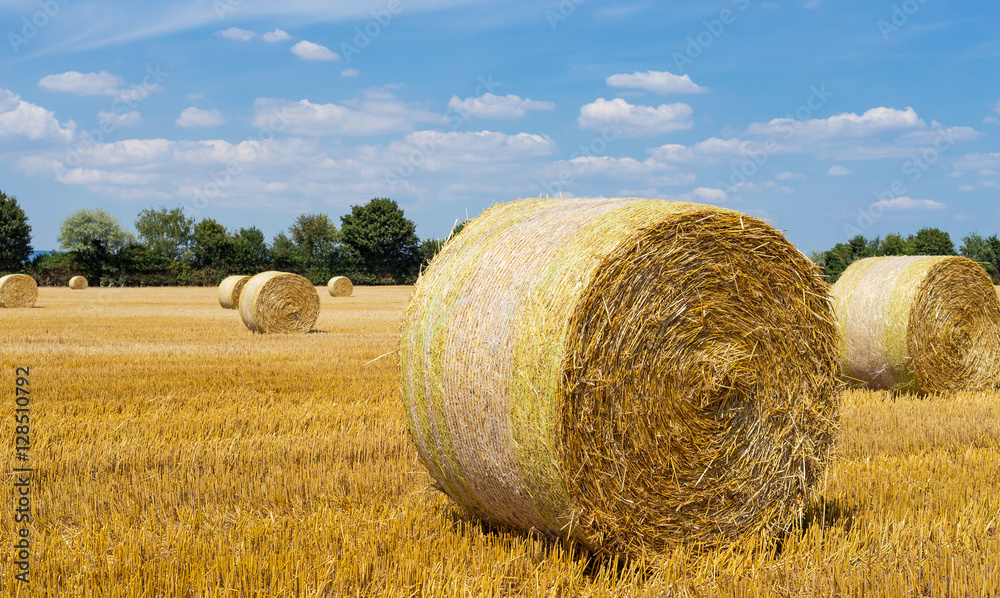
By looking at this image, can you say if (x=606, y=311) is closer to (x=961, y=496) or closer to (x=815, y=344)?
(x=815, y=344)

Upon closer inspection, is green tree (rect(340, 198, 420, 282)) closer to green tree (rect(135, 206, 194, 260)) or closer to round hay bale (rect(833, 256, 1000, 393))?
green tree (rect(135, 206, 194, 260))

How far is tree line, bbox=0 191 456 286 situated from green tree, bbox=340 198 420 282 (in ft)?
0.26

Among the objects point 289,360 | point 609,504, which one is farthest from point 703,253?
point 289,360

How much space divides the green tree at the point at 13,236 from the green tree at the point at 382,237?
23280 millimetres

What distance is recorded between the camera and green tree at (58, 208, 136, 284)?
5469 centimetres

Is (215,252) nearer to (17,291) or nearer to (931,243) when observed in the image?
(17,291)

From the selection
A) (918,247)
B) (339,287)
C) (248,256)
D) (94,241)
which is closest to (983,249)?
(918,247)

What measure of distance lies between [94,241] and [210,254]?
790cm

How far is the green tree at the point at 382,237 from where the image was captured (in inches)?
2443

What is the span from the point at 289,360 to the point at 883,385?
8670 mm

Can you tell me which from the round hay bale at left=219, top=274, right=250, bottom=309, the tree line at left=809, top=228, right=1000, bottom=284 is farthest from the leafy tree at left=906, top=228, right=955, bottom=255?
the round hay bale at left=219, top=274, right=250, bottom=309

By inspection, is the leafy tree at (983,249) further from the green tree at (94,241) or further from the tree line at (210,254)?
the green tree at (94,241)

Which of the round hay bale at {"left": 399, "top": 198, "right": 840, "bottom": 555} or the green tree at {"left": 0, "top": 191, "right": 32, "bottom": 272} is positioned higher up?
the green tree at {"left": 0, "top": 191, "right": 32, "bottom": 272}

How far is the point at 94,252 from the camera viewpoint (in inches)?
2202
